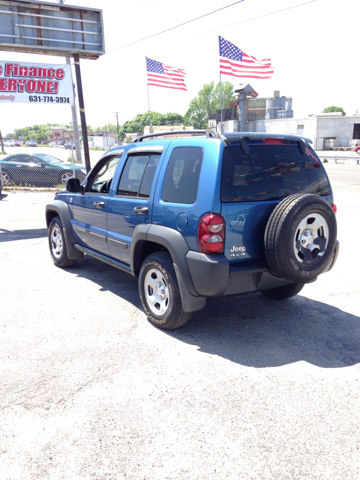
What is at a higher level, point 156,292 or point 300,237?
point 300,237

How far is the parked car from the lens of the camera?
16.4 metres

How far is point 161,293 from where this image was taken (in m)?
4.14

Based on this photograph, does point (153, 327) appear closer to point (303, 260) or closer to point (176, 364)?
point (176, 364)

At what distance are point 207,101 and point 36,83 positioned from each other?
106073 millimetres

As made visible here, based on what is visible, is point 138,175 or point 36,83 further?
point 36,83

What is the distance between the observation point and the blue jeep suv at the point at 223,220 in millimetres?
3580

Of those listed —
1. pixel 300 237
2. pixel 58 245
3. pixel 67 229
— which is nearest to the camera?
pixel 300 237

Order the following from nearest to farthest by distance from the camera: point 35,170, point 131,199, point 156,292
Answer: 1. point 156,292
2. point 131,199
3. point 35,170

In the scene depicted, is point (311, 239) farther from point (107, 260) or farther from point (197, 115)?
point (197, 115)

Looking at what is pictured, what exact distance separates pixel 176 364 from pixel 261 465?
4.19 ft

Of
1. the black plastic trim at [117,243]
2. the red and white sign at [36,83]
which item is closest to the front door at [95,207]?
the black plastic trim at [117,243]

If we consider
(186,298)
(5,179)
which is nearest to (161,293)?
(186,298)

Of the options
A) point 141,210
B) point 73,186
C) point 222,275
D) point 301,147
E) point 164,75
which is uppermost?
point 164,75

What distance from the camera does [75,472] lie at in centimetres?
235
